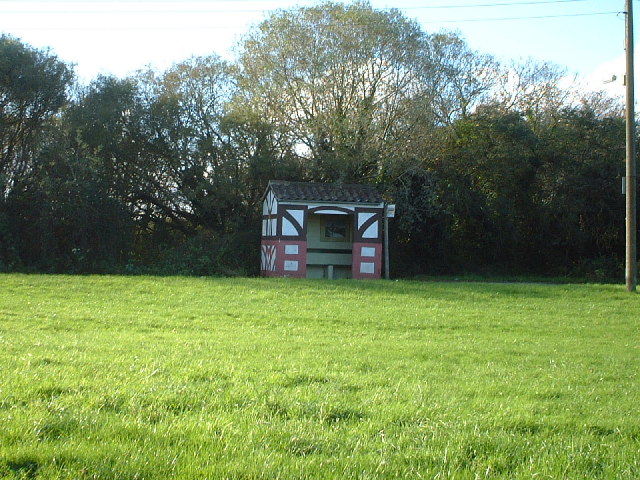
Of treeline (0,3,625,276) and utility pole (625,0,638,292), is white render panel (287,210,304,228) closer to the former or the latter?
treeline (0,3,625,276)

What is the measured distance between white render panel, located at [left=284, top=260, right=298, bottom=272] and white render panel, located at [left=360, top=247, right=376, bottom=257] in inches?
97.2

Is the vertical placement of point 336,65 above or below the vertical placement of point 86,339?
above

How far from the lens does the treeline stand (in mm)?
27422

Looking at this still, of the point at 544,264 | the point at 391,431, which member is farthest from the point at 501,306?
the point at 544,264

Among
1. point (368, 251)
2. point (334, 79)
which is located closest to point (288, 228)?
point (368, 251)

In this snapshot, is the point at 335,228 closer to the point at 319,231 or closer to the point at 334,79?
the point at 319,231

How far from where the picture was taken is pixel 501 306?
54.5ft

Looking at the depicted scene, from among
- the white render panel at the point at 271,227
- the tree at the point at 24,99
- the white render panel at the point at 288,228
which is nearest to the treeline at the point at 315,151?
the tree at the point at 24,99

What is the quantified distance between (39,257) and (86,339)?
17989 millimetres

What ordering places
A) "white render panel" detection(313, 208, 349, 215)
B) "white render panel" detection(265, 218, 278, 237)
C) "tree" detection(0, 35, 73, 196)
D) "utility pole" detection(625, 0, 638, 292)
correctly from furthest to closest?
"tree" detection(0, 35, 73, 196) → "white render panel" detection(265, 218, 278, 237) → "white render panel" detection(313, 208, 349, 215) → "utility pole" detection(625, 0, 638, 292)

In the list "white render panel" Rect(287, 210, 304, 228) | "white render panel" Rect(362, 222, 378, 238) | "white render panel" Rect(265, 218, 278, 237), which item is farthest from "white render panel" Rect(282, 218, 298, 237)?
"white render panel" Rect(362, 222, 378, 238)

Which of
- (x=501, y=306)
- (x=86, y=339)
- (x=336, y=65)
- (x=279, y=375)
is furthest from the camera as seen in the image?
(x=336, y=65)

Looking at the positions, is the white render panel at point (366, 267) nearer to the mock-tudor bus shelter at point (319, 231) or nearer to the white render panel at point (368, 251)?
the mock-tudor bus shelter at point (319, 231)

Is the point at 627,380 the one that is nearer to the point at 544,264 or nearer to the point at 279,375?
the point at 279,375
